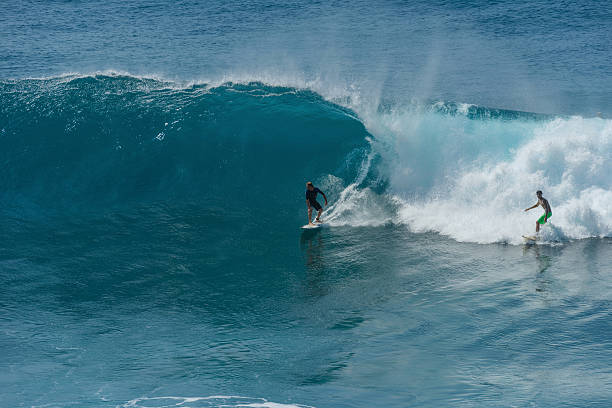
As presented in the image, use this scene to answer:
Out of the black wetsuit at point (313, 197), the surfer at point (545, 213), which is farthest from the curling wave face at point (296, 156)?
the black wetsuit at point (313, 197)

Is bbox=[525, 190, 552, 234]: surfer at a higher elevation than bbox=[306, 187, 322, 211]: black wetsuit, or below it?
below

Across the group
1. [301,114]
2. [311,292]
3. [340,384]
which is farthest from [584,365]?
[301,114]

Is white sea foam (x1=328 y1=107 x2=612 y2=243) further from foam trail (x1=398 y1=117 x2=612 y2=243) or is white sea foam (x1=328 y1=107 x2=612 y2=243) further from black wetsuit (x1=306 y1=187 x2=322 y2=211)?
black wetsuit (x1=306 y1=187 x2=322 y2=211)

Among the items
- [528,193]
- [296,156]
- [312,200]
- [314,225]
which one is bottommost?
[314,225]

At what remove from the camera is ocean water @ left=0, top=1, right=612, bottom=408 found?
8.46 m

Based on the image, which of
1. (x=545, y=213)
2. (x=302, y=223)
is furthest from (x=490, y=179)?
(x=302, y=223)

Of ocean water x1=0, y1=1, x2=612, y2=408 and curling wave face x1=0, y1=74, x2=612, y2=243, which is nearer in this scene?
ocean water x1=0, y1=1, x2=612, y2=408

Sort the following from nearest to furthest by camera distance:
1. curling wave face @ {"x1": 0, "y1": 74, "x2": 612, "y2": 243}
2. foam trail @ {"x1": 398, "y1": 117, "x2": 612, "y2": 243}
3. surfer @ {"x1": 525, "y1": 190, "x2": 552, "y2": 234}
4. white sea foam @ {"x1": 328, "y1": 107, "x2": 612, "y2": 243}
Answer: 1. surfer @ {"x1": 525, "y1": 190, "x2": 552, "y2": 234}
2. foam trail @ {"x1": 398, "y1": 117, "x2": 612, "y2": 243}
3. white sea foam @ {"x1": 328, "y1": 107, "x2": 612, "y2": 243}
4. curling wave face @ {"x1": 0, "y1": 74, "x2": 612, "y2": 243}

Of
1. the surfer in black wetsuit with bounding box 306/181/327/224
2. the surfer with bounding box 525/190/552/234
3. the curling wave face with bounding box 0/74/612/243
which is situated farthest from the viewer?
the curling wave face with bounding box 0/74/612/243

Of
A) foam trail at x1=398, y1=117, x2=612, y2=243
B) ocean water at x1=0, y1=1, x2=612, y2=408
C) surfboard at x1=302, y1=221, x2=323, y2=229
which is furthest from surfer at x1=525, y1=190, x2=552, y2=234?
surfboard at x1=302, y1=221, x2=323, y2=229

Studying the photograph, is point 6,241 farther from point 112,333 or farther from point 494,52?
point 494,52

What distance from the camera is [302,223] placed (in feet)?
47.5

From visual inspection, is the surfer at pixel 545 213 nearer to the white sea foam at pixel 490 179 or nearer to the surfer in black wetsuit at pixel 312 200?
the white sea foam at pixel 490 179

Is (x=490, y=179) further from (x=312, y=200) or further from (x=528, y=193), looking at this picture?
(x=312, y=200)
